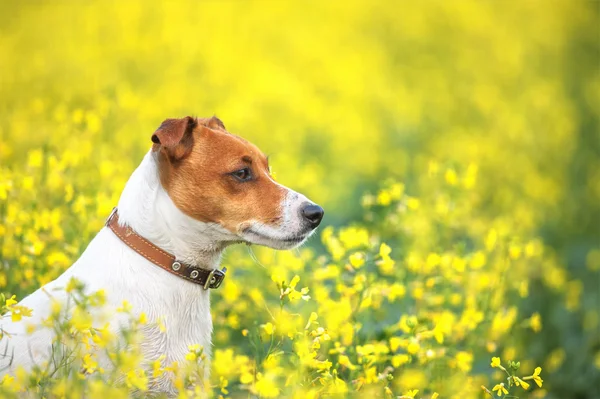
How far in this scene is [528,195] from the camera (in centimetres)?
880

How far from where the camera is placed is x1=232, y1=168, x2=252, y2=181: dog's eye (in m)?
3.66

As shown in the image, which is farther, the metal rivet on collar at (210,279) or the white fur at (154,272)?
the metal rivet on collar at (210,279)

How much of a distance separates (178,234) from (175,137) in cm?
44

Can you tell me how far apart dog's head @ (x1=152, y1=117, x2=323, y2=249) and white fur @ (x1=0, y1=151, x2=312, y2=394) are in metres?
0.01

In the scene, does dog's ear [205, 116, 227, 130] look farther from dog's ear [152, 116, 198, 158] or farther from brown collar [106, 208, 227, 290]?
brown collar [106, 208, 227, 290]

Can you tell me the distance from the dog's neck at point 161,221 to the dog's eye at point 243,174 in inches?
10.1

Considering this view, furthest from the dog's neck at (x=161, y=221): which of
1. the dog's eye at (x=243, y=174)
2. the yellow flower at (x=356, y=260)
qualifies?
the yellow flower at (x=356, y=260)

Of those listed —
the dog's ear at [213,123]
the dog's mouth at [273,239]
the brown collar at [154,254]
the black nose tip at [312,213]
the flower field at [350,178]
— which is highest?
the dog's ear at [213,123]

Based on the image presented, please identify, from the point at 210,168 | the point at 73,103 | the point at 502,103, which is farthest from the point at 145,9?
the point at 210,168

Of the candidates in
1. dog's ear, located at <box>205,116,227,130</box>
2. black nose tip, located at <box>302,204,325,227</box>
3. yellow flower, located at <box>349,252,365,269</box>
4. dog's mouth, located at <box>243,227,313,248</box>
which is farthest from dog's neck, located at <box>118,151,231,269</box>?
yellow flower, located at <box>349,252,365,269</box>

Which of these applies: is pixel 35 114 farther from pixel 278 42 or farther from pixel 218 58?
pixel 278 42

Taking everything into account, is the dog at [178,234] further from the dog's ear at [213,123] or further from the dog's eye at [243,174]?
the dog's ear at [213,123]

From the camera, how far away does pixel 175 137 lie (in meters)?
3.52

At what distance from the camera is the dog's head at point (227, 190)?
3.57 meters
